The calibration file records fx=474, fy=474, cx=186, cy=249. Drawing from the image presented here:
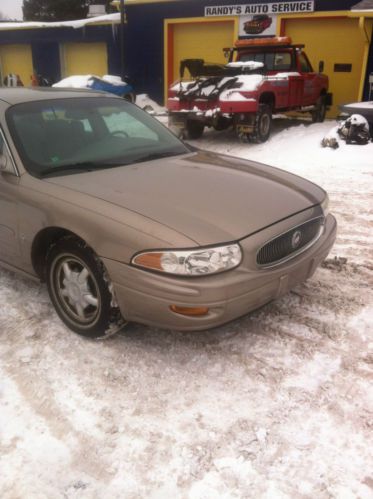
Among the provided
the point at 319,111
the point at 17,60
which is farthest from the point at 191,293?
the point at 17,60

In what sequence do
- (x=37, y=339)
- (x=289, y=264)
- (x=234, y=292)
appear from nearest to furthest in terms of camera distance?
(x=234, y=292)
(x=289, y=264)
(x=37, y=339)

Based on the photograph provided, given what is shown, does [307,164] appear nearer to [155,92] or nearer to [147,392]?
[147,392]

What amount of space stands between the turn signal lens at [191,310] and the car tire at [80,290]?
488 mm

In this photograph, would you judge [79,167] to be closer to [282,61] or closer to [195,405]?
[195,405]

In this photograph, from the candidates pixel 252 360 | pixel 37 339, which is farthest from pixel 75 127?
pixel 252 360

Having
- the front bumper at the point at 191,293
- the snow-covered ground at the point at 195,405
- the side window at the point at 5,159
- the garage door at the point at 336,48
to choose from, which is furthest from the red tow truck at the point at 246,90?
the front bumper at the point at 191,293

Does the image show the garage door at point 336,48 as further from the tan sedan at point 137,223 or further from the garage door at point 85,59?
the tan sedan at point 137,223

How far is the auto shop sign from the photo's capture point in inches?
560

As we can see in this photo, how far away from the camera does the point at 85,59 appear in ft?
66.8

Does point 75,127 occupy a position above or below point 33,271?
above

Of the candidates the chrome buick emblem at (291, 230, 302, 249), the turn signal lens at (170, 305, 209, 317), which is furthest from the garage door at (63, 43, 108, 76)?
the turn signal lens at (170, 305, 209, 317)

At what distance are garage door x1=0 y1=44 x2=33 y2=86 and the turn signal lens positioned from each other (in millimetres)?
22492

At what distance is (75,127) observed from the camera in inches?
144

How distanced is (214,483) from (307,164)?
723 centimetres
